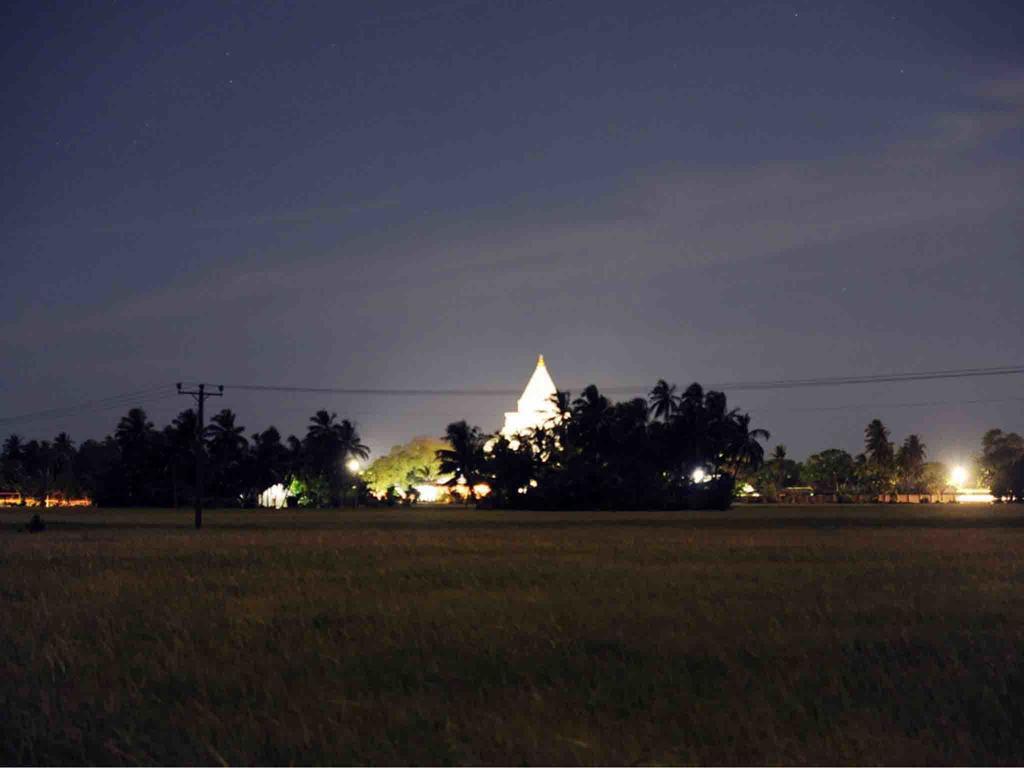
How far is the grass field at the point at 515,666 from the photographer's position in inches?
336

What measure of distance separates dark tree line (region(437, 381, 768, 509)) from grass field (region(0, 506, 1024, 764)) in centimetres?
7183

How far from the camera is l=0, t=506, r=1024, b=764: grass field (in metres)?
8.54

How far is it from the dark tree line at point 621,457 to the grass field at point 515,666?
236 feet

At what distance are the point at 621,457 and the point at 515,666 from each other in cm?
8948

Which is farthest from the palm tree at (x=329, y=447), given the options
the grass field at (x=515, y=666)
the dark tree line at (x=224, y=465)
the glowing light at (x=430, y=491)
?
the grass field at (x=515, y=666)

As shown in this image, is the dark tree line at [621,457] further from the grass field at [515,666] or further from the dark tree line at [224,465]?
the grass field at [515,666]

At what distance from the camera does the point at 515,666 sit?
38.5 feet

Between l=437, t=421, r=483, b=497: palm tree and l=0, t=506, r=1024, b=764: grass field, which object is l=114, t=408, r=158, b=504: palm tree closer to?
l=437, t=421, r=483, b=497: palm tree

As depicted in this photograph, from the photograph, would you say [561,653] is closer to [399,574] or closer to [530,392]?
[399,574]

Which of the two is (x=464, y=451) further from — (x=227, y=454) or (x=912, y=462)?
(x=912, y=462)

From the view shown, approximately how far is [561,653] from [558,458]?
87280 millimetres

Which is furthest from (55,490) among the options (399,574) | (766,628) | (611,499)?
(766,628)

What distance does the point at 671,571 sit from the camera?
81.0 feet

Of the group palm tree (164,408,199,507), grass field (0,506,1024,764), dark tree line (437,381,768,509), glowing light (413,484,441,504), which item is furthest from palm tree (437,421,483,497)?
grass field (0,506,1024,764)
